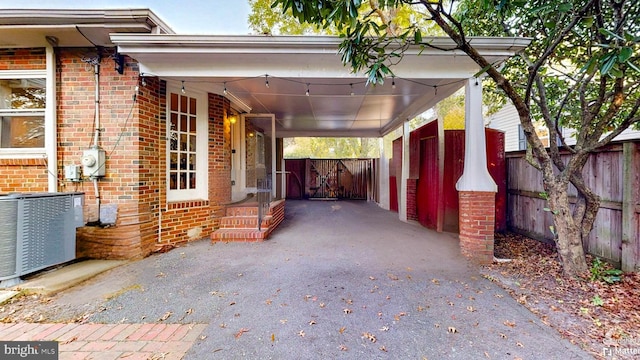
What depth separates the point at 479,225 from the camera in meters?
3.61

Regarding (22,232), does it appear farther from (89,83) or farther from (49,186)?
(89,83)

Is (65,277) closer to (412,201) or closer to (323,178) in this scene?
(412,201)

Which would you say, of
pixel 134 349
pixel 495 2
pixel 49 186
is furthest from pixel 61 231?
pixel 495 2

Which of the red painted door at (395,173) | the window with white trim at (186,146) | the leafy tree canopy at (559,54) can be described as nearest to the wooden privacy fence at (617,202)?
the leafy tree canopy at (559,54)

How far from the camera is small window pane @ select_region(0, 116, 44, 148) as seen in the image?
3752 mm

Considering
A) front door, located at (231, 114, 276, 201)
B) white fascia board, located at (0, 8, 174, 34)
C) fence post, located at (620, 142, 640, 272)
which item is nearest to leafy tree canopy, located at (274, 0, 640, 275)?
fence post, located at (620, 142, 640, 272)

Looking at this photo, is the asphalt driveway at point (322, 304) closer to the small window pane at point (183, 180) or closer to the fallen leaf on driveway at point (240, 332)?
the fallen leaf on driveway at point (240, 332)

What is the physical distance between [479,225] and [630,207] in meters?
1.55

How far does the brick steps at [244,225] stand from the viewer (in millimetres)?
4410

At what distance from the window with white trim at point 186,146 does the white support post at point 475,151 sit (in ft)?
14.8

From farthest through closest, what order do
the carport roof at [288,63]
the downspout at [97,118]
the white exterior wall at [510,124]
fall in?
1. the white exterior wall at [510,124]
2. the downspout at [97,118]
3. the carport roof at [288,63]

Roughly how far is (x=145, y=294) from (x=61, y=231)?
1.69 m

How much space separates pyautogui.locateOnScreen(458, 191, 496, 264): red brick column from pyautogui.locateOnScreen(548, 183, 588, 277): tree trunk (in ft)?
2.17

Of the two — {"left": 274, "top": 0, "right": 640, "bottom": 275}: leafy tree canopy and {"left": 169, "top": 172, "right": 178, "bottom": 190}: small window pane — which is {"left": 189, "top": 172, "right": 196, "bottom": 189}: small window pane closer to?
{"left": 169, "top": 172, "right": 178, "bottom": 190}: small window pane
